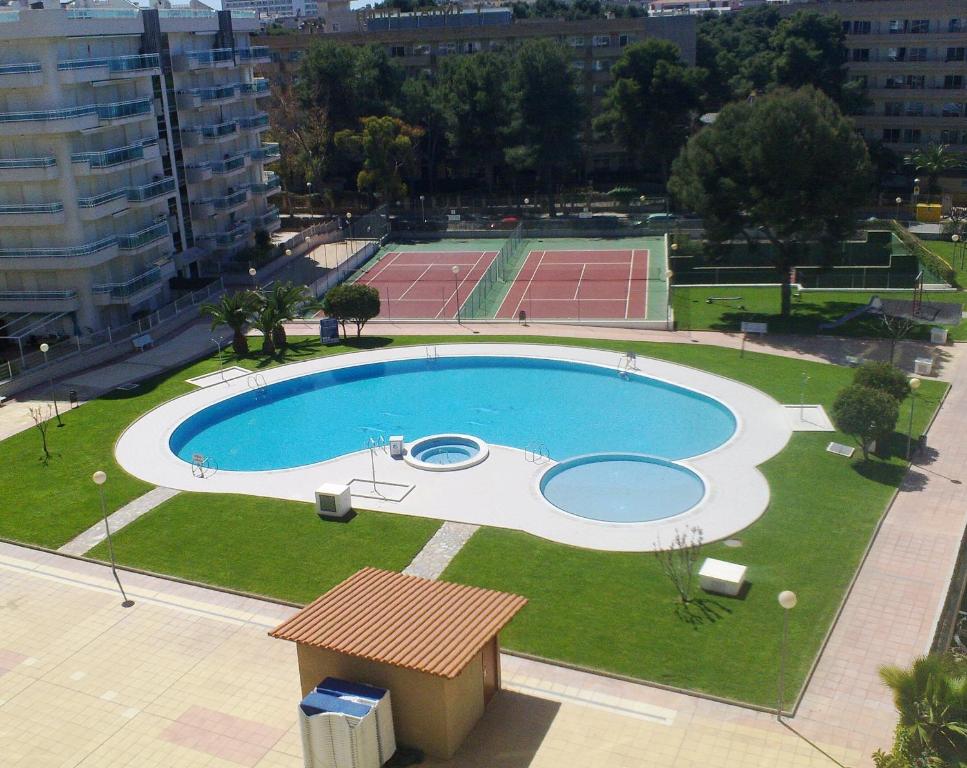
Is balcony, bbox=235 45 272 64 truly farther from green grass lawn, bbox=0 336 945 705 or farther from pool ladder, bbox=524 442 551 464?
pool ladder, bbox=524 442 551 464

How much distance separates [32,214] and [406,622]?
33.3 meters

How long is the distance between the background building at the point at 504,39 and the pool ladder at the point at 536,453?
5211 centimetres

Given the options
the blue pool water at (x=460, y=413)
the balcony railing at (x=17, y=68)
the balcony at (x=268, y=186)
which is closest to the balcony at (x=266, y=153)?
the balcony at (x=268, y=186)

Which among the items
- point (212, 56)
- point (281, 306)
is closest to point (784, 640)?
point (281, 306)

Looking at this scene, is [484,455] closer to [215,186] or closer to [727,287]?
[727,287]

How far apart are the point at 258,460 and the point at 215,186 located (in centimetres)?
2883

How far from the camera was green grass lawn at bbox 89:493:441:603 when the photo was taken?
24016 mm

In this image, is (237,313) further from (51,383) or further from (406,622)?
(406,622)

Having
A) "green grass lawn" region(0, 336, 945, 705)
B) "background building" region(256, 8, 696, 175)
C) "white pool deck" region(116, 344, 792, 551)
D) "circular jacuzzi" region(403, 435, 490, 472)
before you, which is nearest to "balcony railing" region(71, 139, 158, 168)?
"white pool deck" region(116, 344, 792, 551)

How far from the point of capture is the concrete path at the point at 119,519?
26.1 m

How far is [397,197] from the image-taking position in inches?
2744

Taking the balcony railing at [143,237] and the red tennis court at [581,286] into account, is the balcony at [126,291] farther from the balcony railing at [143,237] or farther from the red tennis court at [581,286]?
the red tennis court at [581,286]

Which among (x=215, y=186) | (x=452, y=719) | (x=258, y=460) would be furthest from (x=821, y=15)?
(x=452, y=719)

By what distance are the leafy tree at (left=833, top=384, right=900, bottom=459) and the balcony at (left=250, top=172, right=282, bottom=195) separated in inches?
1641
